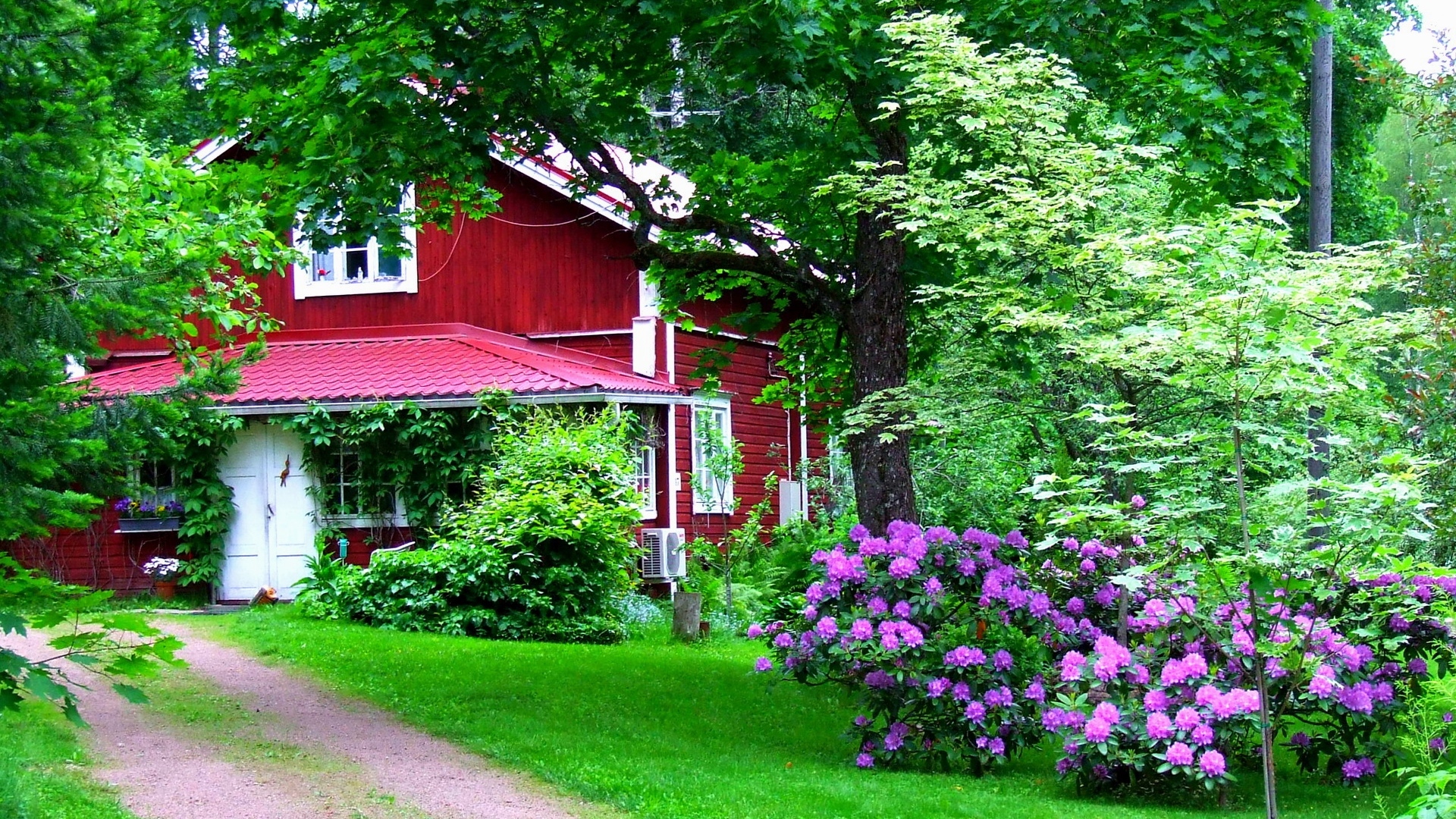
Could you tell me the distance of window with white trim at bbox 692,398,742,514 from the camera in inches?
693

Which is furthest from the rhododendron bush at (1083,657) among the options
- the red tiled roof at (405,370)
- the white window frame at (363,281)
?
the white window frame at (363,281)

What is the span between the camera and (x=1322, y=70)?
46.0 feet

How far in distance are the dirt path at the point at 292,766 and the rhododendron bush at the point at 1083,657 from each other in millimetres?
2205

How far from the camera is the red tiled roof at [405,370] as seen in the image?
15.9m

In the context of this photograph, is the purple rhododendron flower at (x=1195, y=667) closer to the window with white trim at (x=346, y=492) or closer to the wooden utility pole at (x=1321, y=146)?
the wooden utility pole at (x=1321, y=146)

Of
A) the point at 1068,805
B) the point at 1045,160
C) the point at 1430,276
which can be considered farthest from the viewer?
the point at 1430,276

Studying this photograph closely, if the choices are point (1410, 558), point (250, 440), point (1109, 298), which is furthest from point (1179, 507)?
point (250, 440)

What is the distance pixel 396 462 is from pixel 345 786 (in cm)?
872

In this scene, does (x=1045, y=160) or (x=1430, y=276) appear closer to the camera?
(x=1045, y=160)

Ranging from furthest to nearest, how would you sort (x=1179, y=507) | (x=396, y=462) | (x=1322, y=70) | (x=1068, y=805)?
(x=396, y=462) → (x=1322, y=70) → (x=1068, y=805) → (x=1179, y=507)

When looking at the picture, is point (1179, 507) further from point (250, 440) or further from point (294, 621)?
point (250, 440)

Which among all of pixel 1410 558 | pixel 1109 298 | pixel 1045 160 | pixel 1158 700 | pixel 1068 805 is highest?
pixel 1045 160

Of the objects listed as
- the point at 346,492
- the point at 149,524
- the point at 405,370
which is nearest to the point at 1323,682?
the point at 405,370

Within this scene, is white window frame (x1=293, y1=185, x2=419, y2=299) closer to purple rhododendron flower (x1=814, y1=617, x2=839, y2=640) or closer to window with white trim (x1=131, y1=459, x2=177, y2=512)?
window with white trim (x1=131, y1=459, x2=177, y2=512)
